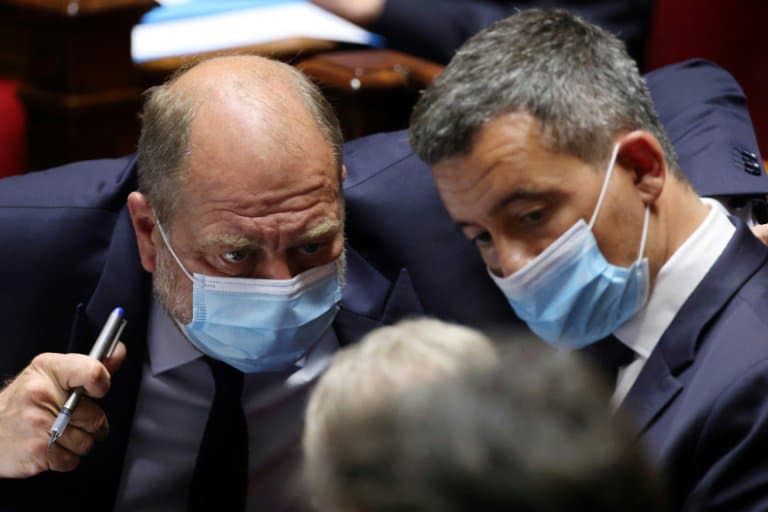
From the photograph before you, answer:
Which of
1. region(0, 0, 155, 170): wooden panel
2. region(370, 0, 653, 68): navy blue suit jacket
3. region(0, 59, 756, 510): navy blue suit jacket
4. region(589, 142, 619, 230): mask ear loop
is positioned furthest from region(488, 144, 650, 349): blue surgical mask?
region(0, 0, 155, 170): wooden panel

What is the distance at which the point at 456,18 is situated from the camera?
2693 millimetres

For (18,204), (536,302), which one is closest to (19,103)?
(18,204)

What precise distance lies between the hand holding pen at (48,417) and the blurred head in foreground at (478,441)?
0.90 meters

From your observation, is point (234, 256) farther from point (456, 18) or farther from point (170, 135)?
point (456, 18)

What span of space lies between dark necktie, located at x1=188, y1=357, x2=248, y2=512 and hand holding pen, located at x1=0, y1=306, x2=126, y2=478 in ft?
0.69

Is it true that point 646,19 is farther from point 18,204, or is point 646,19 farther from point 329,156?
point 18,204

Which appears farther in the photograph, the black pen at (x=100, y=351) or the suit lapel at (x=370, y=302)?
the suit lapel at (x=370, y=302)

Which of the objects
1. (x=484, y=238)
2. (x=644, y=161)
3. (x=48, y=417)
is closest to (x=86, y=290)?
(x=48, y=417)

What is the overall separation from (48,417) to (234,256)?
39 centimetres

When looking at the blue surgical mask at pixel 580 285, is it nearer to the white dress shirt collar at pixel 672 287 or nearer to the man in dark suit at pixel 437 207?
the white dress shirt collar at pixel 672 287

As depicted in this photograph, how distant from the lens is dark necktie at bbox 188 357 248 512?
1.98 meters

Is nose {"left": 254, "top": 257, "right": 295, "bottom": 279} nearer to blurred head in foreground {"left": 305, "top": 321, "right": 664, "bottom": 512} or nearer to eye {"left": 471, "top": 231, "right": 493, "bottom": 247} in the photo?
eye {"left": 471, "top": 231, "right": 493, "bottom": 247}

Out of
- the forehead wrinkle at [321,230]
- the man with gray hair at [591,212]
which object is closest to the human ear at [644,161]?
the man with gray hair at [591,212]

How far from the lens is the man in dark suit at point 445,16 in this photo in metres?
2.69
